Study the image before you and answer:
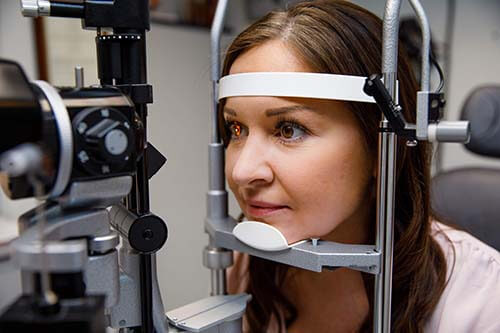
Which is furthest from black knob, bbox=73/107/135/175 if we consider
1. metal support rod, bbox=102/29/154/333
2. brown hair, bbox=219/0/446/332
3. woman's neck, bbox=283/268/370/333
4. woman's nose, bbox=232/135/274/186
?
woman's neck, bbox=283/268/370/333

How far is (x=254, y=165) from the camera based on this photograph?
0.68 metres

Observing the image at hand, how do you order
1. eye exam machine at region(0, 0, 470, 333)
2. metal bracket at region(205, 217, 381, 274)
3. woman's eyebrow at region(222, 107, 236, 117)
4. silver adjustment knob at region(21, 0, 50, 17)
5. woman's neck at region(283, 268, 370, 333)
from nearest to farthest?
eye exam machine at region(0, 0, 470, 333) → silver adjustment knob at region(21, 0, 50, 17) → metal bracket at region(205, 217, 381, 274) → woman's eyebrow at region(222, 107, 236, 117) → woman's neck at region(283, 268, 370, 333)

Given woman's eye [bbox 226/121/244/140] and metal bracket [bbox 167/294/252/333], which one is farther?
woman's eye [bbox 226/121/244/140]

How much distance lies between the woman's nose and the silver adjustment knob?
320 millimetres

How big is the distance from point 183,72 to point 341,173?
90cm

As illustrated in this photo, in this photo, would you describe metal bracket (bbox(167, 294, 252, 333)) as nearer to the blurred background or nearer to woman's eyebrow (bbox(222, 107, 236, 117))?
the blurred background

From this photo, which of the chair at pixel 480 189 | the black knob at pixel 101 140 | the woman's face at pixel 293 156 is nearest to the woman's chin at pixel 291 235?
the woman's face at pixel 293 156

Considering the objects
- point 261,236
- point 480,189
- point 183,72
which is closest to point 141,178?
point 261,236

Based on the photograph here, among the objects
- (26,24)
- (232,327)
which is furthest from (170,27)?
(232,327)

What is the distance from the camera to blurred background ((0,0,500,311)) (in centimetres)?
78

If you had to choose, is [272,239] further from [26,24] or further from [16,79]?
[26,24]

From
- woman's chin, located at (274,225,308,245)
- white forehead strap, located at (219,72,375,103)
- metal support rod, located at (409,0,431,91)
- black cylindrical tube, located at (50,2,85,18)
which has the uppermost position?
black cylindrical tube, located at (50,2,85,18)

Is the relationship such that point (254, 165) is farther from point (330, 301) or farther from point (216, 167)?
point (330, 301)

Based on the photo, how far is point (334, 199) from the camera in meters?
0.72
